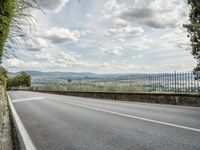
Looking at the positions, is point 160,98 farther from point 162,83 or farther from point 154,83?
point 154,83

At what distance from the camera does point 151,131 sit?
7.10m

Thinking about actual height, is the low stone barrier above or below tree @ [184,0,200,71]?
below

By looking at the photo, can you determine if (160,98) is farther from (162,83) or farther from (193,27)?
(193,27)

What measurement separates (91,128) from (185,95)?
7928 millimetres

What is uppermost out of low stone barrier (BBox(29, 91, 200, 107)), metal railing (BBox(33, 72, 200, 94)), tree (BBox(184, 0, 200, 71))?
tree (BBox(184, 0, 200, 71))

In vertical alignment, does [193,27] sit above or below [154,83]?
above

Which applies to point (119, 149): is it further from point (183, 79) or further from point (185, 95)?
point (183, 79)

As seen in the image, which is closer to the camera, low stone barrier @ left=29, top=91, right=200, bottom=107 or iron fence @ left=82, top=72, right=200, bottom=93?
low stone barrier @ left=29, top=91, right=200, bottom=107

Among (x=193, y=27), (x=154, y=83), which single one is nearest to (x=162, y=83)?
(x=154, y=83)

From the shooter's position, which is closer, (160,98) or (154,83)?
(160,98)

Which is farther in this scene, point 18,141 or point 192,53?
point 192,53

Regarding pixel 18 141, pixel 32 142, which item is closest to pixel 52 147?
pixel 32 142

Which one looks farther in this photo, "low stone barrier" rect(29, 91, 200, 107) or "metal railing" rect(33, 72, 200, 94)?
"metal railing" rect(33, 72, 200, 94)

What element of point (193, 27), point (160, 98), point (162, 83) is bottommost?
point (160, 98)
